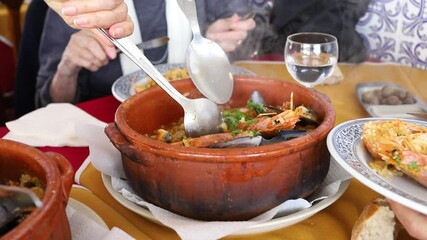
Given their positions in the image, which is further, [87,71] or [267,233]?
[87,71]

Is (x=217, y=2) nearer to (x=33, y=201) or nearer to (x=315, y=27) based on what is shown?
(x=315, y=27)

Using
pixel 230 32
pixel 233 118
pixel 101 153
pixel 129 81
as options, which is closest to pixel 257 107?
pixel 233 118

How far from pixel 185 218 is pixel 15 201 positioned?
280 millimetres

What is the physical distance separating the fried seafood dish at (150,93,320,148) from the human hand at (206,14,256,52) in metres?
0.72

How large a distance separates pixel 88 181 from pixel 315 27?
1713 millimetres

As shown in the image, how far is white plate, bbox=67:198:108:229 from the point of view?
2.59 ft

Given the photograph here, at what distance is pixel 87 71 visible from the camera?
72.3 inches

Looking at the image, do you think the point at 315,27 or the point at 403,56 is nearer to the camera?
the point at 403,56

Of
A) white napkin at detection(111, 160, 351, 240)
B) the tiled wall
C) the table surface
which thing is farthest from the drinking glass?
the tiled wall

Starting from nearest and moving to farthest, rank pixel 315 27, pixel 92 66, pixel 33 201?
pixel 33 201 → pixel 92 66 → pixel 315 27

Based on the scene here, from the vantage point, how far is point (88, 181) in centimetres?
95

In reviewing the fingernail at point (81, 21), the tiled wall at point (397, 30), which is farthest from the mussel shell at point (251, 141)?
the tiled wall at point (397, 30)

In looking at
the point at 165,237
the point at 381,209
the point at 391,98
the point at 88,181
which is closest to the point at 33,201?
the point at 165,237

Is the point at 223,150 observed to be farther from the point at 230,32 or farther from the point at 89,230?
the point at 230,32
